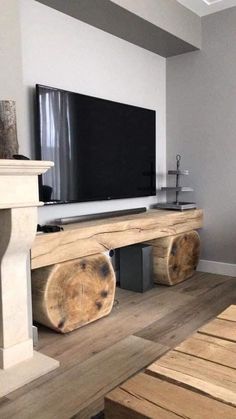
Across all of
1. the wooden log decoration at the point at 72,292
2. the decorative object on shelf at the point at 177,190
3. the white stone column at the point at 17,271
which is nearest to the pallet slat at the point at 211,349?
the white stone column at the point at 17,271

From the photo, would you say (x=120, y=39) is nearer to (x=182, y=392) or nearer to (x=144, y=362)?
(x=144, y=362)

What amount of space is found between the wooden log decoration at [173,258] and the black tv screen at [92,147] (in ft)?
1.52

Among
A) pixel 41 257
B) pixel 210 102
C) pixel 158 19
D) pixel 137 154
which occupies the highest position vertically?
pixel 158 19

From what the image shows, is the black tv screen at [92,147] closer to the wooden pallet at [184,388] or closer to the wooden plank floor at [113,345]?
the wooden plank floor at [113,345]

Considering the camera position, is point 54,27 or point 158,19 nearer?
point 54,27

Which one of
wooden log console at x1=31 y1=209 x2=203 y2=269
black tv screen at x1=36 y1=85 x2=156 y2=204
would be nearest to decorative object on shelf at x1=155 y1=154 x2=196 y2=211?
wooden log console at x1=31 y1=209 x2=203 y2=269

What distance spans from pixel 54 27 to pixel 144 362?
7.01ft

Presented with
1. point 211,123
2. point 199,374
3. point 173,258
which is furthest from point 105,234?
point 211,123

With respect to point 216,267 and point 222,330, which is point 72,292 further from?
point 216,267

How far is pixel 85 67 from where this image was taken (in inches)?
105

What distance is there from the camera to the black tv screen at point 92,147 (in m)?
2.27

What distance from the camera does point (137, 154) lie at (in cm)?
298

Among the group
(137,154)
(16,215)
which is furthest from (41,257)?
(137,154)

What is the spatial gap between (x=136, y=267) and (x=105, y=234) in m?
0.63
